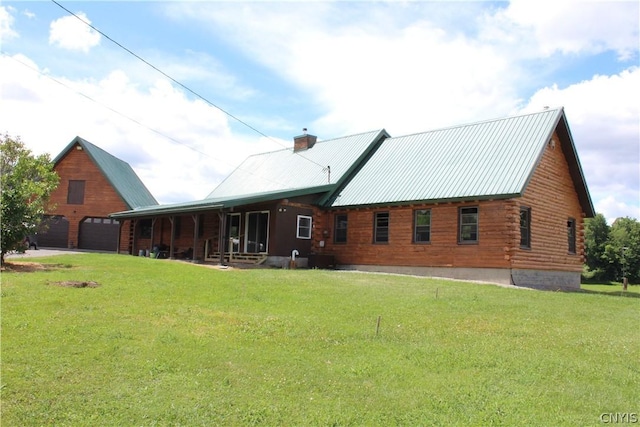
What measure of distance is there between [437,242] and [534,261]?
11.9 ft

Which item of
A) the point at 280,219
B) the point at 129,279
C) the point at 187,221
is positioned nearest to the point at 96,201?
the point at 187,221

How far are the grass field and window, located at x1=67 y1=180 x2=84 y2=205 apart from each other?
25.7 m

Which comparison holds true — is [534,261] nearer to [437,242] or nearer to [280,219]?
[437,242]

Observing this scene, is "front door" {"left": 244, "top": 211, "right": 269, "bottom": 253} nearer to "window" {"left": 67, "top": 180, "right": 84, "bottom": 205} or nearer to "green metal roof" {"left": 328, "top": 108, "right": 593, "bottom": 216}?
"green metal roof" {"left": 328, "top": 108, "right": 593, "bottom": 216}

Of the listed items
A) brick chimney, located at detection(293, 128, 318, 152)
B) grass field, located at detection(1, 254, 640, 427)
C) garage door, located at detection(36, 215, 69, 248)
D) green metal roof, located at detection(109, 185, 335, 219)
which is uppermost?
brick chimney, located at detection(293, 128, 318, 152)

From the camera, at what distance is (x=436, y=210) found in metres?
20.4

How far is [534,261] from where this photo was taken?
19891 mm

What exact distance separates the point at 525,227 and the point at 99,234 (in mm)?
27673

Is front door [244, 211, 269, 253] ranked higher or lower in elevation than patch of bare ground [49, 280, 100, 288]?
higher

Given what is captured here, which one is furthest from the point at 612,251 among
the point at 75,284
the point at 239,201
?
the point at 75,284

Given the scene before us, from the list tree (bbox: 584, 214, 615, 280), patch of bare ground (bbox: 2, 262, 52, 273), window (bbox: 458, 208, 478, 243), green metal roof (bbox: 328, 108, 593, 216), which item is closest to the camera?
patch of bare ground (bbox: 2, 262, 52, 273)

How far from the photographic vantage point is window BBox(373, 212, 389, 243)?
22.2 metres

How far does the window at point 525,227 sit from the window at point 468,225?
68.7 inches

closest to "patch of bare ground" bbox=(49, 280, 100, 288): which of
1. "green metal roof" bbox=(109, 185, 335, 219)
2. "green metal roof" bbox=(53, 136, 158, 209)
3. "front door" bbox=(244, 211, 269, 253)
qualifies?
"green metal roof" bbox=(109, 185, 335, 219)
